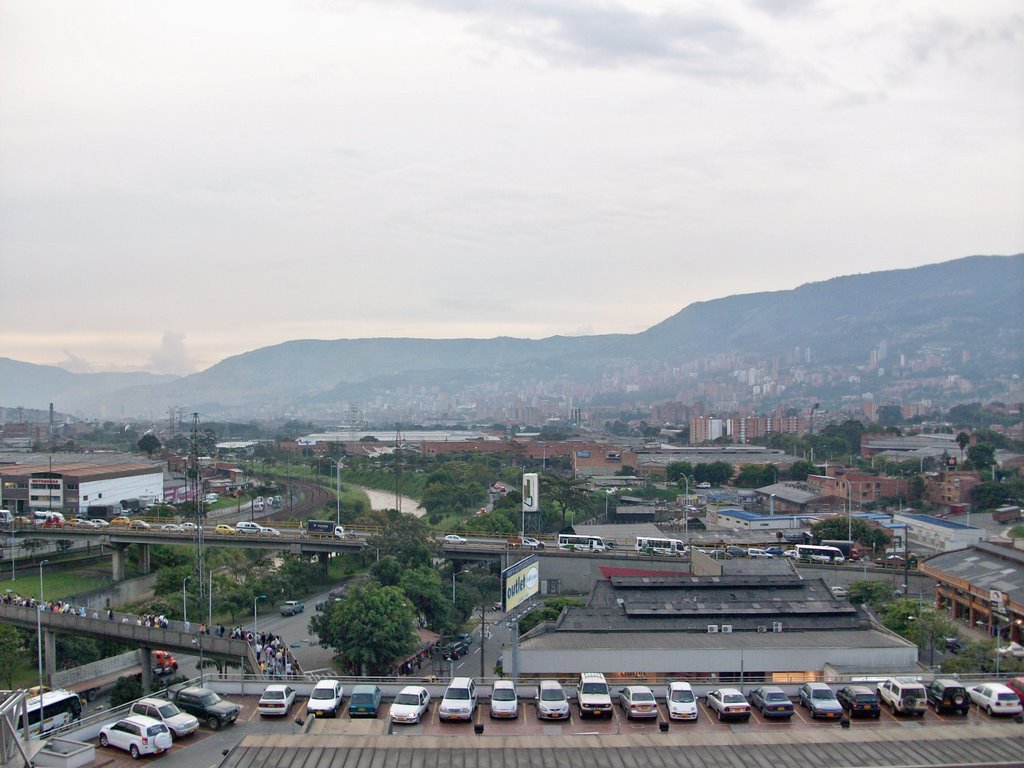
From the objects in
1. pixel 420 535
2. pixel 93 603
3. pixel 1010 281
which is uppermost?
pixel 1010 281

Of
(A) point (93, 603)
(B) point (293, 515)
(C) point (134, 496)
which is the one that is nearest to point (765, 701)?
(A) point (93, 603)

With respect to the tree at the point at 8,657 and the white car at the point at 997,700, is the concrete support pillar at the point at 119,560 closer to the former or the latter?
the tree at the point at 8,657

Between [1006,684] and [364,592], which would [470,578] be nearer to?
[364,592]

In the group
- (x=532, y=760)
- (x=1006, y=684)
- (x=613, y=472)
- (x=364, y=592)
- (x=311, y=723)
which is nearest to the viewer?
(x=532, y=760)

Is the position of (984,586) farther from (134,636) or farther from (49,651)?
(49,651)

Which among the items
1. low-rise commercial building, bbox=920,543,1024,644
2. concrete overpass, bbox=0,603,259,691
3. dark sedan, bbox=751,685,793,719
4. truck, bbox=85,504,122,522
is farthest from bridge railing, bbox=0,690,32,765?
truck, bbox=85,504,122,522

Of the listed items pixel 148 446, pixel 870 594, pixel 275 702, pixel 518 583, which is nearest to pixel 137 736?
pixel 275 702
